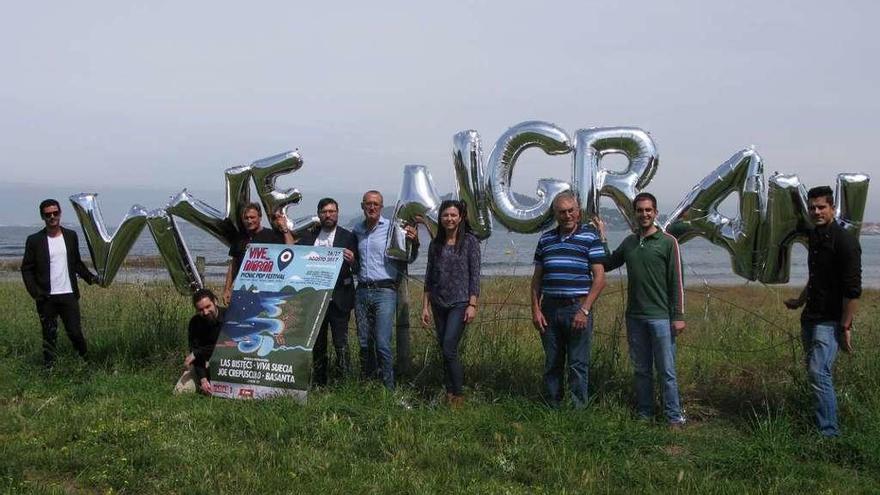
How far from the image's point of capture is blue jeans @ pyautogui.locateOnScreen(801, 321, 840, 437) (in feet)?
15.8

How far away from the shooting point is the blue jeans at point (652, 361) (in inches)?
202

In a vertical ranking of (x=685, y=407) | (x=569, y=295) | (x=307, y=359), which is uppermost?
(x=569, y=295)

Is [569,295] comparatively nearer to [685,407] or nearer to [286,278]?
[685,407]

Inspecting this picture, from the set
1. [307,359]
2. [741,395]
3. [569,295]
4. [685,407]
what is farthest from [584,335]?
[307,359]

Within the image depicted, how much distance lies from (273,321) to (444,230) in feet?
5.24

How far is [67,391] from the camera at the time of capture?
19.9 ft

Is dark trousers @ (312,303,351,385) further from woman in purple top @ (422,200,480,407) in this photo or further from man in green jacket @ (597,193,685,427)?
man in green jacket @ (597,193,685,427)

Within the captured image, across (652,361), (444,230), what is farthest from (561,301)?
(444,230)

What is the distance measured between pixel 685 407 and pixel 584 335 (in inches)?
42.5

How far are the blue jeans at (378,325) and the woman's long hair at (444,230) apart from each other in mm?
579

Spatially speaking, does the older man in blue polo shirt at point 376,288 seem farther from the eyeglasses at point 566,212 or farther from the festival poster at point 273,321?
the eyeglasses at point 566,212

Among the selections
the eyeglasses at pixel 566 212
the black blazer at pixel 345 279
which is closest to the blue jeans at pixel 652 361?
the eyeglasses at pixel 566 212

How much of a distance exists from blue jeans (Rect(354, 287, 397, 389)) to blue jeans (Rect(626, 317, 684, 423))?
71.2 inches

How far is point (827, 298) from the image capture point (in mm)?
4781
